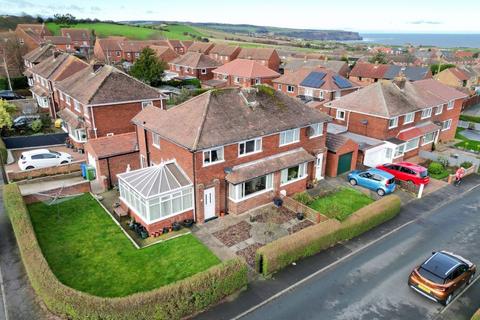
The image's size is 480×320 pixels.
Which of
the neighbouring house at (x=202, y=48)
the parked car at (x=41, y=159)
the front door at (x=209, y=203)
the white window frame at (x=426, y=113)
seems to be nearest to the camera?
the front door at (x=209, y=203)

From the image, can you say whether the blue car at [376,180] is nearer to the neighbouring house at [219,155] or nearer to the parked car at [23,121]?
the neighbouring house at [219,155]

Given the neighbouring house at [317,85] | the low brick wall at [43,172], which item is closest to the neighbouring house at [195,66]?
the neighbouring house at [317,85]

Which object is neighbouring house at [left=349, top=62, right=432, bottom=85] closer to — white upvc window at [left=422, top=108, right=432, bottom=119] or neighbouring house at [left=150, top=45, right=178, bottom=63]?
white upvc window at [left=422, top=108, right=432, bottom=119]

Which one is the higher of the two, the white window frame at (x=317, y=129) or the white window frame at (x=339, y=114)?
the white window frame at (x=317, y=129)

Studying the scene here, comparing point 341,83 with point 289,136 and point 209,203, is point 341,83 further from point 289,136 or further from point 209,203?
point 209,203

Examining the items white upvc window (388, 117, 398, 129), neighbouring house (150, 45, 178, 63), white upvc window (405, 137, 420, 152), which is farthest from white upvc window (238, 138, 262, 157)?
neighbouring house (150, 45, 178, 63)
